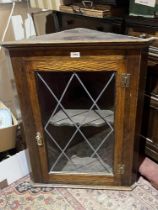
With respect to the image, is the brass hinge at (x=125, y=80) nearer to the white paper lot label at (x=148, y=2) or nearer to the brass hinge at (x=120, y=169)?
the white paper lot label at (x=148, y=2)

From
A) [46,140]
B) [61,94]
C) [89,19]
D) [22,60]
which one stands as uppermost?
[89,19]

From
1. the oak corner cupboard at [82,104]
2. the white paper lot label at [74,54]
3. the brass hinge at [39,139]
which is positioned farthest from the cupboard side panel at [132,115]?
the brass hinge at [39,139]

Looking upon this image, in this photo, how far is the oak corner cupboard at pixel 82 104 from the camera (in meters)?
0.92

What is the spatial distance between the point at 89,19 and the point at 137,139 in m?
0.61

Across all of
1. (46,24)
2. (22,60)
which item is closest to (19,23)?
(46,24)

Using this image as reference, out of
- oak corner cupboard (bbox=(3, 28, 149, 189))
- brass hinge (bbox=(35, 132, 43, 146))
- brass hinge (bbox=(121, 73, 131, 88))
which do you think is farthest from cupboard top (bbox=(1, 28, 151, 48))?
brass hinge (bbox=(35, 132, 43, 146))

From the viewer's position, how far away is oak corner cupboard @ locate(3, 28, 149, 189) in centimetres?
92

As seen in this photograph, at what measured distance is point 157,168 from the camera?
4.27 feet

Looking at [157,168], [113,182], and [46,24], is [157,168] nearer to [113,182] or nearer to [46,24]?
[113,182]

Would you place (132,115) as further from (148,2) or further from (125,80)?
(148,2)

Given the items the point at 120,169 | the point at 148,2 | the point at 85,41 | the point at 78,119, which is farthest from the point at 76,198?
the point at 148,2

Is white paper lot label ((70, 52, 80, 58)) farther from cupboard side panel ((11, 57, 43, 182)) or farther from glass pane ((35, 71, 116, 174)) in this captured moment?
cupboard side panel ((11, 57, 43, 182))

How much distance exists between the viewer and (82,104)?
1.12 meters

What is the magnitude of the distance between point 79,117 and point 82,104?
0.07m
